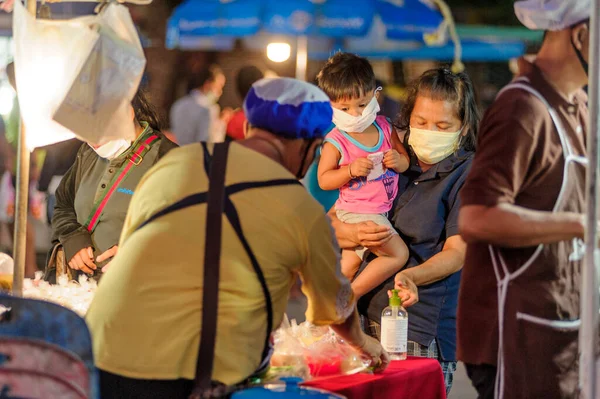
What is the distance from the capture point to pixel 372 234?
4.79 meters

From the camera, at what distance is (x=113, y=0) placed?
4.57 m

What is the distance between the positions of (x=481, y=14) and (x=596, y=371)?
2100 cm

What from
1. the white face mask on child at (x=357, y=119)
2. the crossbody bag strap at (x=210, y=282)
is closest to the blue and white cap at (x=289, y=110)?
the crossbody bag strap at (x=210, y=282)

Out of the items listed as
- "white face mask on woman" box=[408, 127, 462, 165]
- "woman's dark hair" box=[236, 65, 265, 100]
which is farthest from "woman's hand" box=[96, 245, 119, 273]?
"woman's dark hair" box=[236, 65, 265, 100]

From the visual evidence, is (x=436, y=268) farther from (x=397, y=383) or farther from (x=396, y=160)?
(x=397, y=383)

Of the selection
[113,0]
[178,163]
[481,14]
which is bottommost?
[178,163]

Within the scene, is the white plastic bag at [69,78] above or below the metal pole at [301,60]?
below

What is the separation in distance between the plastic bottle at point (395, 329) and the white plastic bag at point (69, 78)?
54.3 inches

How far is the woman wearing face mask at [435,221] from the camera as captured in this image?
4.77 meters

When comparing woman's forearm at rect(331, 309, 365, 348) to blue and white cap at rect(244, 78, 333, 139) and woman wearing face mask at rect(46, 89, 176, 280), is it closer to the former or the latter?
blue and white cap at rect(244, 78, 333, 139)

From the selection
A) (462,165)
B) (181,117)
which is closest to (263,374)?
(462,165)

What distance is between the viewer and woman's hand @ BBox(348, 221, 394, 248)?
4773mm

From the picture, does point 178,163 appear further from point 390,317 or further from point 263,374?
point 390,317

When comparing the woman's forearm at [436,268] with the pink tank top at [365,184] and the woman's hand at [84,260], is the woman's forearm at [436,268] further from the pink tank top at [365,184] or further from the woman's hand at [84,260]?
the woman's hand at [84,260]
